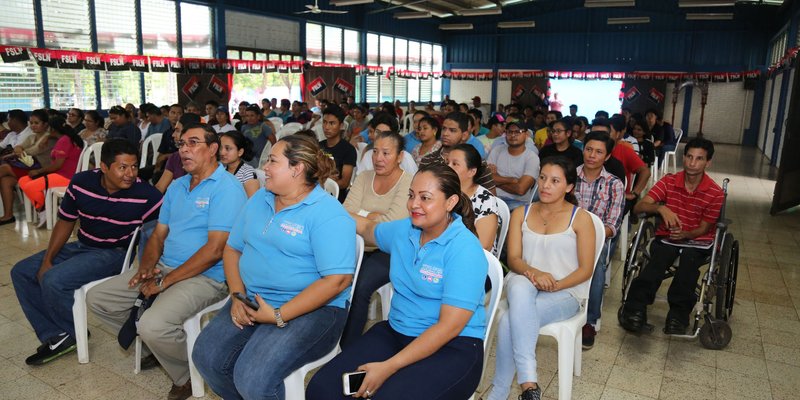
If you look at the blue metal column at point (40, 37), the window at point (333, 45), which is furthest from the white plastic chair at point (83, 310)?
the window at point (333, 45)

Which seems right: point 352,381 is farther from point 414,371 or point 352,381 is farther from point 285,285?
point 285,285

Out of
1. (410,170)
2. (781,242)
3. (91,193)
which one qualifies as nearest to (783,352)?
(410,170)

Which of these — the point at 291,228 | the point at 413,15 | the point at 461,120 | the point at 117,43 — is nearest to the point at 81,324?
the point at 291,228

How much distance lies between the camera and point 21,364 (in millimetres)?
2824

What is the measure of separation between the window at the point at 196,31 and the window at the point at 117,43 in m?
1.06

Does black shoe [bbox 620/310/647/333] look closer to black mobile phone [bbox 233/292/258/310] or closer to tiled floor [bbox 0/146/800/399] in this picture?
tiled floor [bbox 0/146/800/399]

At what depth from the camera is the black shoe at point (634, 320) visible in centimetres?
316

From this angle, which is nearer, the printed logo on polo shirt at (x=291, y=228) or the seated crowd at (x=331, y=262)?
the seated crowd at (x=331, y=262)

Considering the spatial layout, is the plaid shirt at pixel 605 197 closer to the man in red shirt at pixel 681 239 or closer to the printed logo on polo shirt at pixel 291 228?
the man in red shirt at pixel 681 239

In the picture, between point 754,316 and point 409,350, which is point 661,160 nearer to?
point 754,316

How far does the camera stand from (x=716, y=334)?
3045 millimetres

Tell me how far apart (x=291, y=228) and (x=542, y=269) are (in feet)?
4.13

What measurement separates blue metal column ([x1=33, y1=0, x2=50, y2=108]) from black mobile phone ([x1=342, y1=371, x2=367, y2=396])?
8875 mm

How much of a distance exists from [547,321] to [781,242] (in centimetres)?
428
